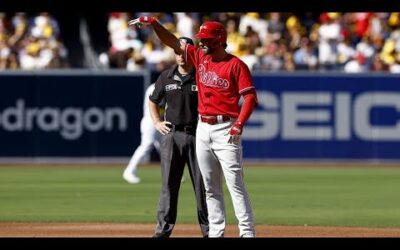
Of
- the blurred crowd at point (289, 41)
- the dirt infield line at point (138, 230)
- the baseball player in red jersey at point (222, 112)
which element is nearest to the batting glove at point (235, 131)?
the baseball player in red jersey at point (222, 112)

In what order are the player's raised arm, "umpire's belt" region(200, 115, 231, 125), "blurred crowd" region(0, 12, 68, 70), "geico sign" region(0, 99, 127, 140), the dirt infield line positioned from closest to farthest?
"umpire's belt" region(200, 115, 231, 125)
the player's raised arm
the dirt infield line
"geico sign" region(0, 99, 127, 140)
"blurred crowd" region(0, 12, 68, 70)

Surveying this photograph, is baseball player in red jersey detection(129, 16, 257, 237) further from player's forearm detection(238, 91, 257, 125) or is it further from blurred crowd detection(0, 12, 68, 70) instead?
blurred crowd detection(0, 12, 68, 70)

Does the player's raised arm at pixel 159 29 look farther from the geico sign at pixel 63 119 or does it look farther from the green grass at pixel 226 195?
the geico sign at pixel 63 119

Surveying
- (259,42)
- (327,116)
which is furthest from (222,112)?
(259,42)

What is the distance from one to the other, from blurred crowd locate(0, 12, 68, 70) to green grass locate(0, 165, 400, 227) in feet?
10.7

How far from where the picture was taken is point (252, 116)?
79.0ft

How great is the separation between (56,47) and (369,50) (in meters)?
7.45

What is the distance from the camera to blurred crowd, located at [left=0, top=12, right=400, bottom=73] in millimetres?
25672

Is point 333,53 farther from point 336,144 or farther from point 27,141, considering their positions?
point 27,141

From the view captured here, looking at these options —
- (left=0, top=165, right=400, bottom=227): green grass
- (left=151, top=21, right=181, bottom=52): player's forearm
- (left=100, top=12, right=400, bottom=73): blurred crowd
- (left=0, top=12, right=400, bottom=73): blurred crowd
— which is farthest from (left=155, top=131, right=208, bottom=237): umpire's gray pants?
(left=100, top=12, right=400, bottom=73): blurred crowd

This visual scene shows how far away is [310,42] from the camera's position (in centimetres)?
2628

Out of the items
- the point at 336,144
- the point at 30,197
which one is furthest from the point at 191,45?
the point at 336,144

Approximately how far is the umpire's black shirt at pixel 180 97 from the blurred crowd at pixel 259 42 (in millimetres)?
13101

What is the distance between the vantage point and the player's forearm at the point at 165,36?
418 inches
